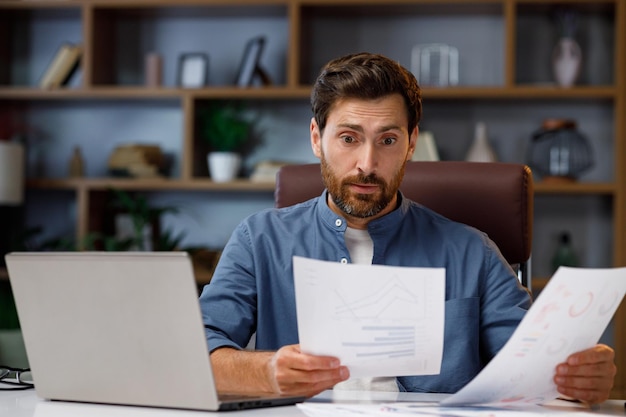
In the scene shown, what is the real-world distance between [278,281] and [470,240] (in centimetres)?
37

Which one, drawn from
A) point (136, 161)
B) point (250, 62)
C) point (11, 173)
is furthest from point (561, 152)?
point (11, 173)

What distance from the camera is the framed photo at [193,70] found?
3852 mm

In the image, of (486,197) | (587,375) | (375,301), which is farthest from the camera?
(486,197)

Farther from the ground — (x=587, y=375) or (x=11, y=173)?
(x=11, y=173)

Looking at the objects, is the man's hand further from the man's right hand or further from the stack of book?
the stack of book

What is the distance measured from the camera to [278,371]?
4.18 feet

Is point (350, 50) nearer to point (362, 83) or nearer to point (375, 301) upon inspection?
point (362, 83)

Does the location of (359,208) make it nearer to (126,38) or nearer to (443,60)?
(443,60)

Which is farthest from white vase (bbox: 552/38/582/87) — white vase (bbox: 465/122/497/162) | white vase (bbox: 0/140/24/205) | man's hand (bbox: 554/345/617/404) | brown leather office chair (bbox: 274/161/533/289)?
man's hand (bbox: 554/345/617/404)

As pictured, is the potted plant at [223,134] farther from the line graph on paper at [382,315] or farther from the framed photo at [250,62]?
the line graph on paper at [382,315]

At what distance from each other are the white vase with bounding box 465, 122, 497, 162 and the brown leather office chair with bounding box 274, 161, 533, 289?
1789 mm

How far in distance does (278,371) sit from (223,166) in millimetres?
2550

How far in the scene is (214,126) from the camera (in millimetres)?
3846

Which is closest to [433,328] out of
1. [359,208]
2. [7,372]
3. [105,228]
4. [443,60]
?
[359,208]
